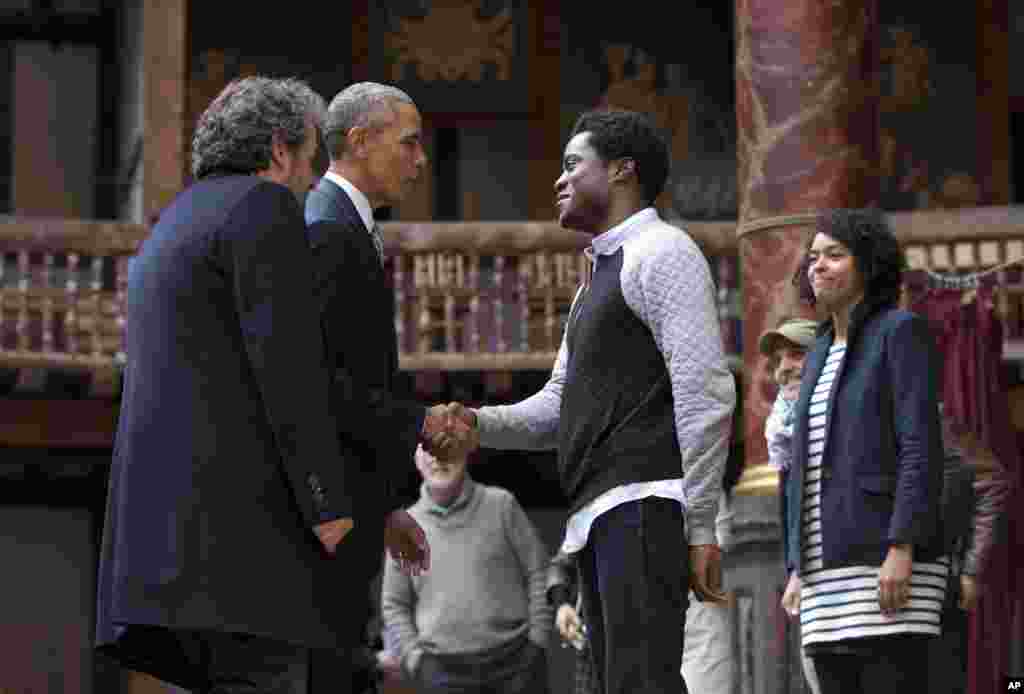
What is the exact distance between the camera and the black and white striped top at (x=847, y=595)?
20.9 feet

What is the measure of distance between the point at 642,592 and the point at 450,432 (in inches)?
36.5

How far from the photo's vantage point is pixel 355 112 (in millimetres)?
6184

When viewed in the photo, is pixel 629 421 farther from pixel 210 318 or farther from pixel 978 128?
pixel 978 128

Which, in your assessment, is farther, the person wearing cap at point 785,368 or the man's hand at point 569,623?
the man's hand at point 569,623

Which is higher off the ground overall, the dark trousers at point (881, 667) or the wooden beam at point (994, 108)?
the wooden beam at point (994, 108)

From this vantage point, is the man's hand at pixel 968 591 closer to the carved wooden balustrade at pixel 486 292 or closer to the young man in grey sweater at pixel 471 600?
the young man in grey sweater at pixel 471 600

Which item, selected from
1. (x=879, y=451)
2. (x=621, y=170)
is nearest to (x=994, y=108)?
(x=879, y=451)

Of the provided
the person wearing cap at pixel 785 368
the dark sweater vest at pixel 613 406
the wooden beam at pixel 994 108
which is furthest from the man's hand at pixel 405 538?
the wooden beam at pixel 994 108

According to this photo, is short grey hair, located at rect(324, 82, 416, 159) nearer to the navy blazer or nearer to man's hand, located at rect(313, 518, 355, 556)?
man's hand, located at rect(313, 518, 355, 556)

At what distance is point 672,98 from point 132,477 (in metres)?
14.3

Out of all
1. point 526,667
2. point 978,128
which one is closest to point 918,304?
point 526,667

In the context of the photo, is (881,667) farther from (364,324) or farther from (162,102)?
(162,102)

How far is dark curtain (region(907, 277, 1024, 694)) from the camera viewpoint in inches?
409

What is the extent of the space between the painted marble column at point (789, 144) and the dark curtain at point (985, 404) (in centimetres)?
94
